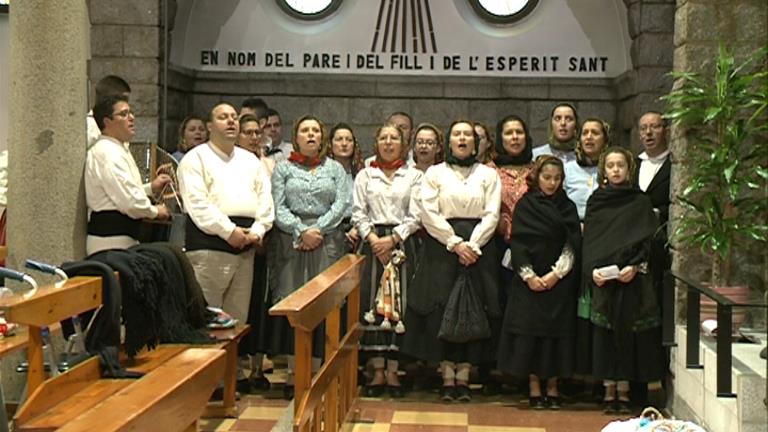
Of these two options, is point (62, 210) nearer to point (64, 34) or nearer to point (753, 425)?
point (64, 34)

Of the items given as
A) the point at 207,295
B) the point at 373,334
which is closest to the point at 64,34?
the point at 207,295

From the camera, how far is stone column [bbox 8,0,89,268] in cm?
507

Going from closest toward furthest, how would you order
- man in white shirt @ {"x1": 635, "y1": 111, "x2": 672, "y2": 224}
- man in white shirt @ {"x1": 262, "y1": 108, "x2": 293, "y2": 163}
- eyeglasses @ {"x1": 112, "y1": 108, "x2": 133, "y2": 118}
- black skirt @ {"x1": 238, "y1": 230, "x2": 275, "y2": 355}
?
eyeglasses @ {"x1": 112, "y1": 108, "x2": 133, "y2": 118} → man in white shirt @ {"x1": 635, "y1": 111, "x2": 672, "y2": 224} → black skirt @ {"x1": 238, "y1": 230, "x2": 275, "y2": 355} → man in white shirt @ {"x1": 262, "y1": 108, "x2": 293, "y2": 163}

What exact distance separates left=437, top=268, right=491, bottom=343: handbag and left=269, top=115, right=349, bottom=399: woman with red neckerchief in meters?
0.71

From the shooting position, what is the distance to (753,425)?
13.4ft

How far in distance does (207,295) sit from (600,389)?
2.25 metres

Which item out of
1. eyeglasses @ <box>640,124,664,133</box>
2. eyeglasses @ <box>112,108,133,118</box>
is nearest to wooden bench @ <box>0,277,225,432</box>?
eyeglasses @ <box>112,108,133,118</box>

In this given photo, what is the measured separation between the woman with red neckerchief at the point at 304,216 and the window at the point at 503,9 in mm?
3380

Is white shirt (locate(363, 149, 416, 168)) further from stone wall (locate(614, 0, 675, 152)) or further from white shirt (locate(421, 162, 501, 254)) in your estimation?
stone wall (locate(614, 0, 675, 152))

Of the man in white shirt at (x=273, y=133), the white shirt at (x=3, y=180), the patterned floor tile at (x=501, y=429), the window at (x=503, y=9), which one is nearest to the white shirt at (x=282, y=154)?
the man in white shirt at (x=273, y=133)

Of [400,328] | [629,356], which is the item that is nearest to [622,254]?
[629,356]

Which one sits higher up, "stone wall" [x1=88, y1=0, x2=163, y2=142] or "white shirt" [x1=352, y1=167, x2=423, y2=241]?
"stone wall" [x1=88, y1=0, x2=163, y2=142]

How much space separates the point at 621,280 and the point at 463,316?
85 cm

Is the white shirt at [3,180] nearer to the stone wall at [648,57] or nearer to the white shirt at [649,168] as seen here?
the white shirt at [649,168]
